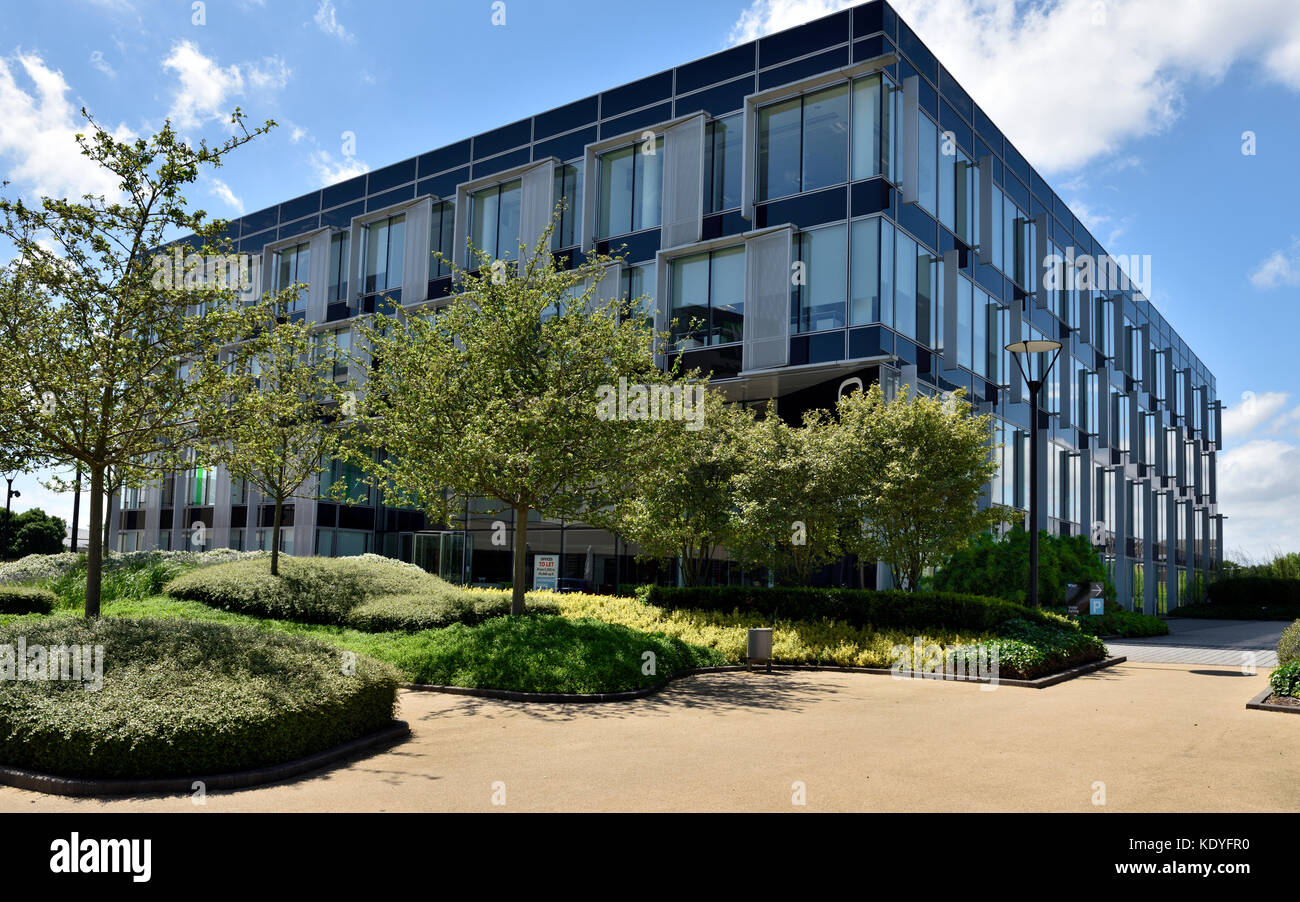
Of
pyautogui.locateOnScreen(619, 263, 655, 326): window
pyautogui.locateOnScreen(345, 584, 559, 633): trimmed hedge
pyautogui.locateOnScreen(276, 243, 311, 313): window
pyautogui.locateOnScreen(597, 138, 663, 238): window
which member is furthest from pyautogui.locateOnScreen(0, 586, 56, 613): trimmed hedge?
pyautogui.locateOnScreen(276, 243, 311, 313): window

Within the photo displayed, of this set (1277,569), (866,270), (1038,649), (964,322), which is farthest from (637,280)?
(1277,569)

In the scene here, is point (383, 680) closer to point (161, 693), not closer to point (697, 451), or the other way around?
point (161, 693)

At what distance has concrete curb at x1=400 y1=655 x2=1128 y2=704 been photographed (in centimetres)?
1239

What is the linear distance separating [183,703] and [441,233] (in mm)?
29988

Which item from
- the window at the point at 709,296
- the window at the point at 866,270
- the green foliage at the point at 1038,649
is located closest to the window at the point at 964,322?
the window at the point at 866,270

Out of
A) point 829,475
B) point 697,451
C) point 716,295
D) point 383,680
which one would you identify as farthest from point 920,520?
point 383,680

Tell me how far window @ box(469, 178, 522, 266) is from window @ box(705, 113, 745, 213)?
8.00 m

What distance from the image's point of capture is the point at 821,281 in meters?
25.0

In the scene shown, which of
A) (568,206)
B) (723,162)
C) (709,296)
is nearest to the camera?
(709,296)

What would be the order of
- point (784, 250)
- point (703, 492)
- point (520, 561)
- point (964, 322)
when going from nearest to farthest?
point (520, 561), point (703, 492), point (784, 250), point (964, 322)

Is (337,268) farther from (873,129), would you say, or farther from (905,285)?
(905,285)

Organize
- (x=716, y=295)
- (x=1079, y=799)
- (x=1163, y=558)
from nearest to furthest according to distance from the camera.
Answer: (x=1079, y=799) → (x=716, y=295) → (x=1163, y=558)

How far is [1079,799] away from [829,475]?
39.7 ft

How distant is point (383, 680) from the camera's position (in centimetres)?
976
